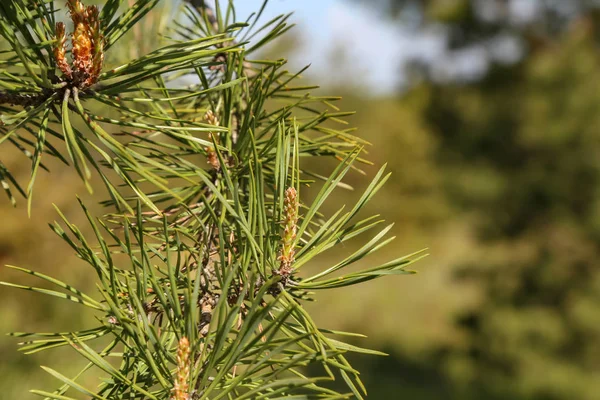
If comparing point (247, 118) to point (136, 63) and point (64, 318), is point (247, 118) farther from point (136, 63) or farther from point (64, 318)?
point (64, 318)

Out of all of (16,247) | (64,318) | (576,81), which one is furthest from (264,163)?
(576,81)

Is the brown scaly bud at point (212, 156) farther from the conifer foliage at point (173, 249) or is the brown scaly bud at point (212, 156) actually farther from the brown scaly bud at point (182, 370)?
the brown scaly bud at point (182, 370)

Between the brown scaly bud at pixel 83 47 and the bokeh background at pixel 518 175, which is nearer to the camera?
the brown scaly bud at pixel 83 47

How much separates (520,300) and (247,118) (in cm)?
375

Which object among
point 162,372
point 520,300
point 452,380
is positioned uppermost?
point 162,372

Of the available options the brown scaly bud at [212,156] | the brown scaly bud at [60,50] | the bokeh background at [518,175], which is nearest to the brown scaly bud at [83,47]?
the brown scaly bud at [60,50]

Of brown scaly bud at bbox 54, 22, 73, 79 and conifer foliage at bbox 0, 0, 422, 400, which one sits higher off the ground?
brown scaly bud at bbox 54, 22, 73, 79

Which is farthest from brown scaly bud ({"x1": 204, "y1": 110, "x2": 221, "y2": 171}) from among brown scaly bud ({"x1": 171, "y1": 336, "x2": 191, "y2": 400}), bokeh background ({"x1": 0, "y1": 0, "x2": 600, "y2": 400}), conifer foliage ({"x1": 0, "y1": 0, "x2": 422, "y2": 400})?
bokeh background ({"x1": 0, "y1": 0, "x2": 600, "y2": 400})

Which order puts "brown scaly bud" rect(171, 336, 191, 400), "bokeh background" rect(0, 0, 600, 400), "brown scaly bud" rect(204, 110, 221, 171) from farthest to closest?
"bokeh background" rect(0, 0, 600, 400) → "brown scaly bud" rect(204, 110, 221, 171) → "brown scaly bud" rect(171, 336, 191, 400)

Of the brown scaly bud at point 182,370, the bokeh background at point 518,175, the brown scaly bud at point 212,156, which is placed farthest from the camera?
the bokeh background at point 518,175

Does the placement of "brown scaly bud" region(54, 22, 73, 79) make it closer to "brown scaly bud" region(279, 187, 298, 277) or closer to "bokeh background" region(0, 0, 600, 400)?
"brown scaly bud" region(279, 187, 298, 277)

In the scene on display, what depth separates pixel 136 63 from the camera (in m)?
0.29

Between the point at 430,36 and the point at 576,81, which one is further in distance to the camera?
the point at 430,36

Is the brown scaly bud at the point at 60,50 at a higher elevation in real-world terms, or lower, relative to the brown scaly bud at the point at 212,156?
higher
